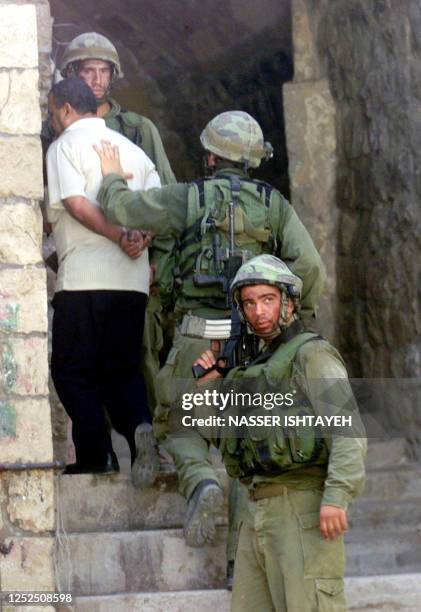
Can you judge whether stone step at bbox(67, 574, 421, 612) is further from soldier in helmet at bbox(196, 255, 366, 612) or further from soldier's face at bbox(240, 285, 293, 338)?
soldier's face at bbox(240, 285, 293, 338)

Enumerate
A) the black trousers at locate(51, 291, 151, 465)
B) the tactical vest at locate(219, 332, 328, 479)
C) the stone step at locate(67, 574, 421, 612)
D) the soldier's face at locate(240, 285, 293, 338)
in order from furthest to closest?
the black trousers at locate(51, 291, 151, 465), the stone step at locate(67, 574, 421, 612), the soldier's face at locate(240, 285, 293, 338), the tactical vest at locate(219, 332, 328, 479)

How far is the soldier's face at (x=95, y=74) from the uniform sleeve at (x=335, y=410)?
2372mm

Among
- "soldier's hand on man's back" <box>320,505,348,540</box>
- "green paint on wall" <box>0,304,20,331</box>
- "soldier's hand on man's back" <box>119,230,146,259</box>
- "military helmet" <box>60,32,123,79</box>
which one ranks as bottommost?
"soldier's hand on man's back" <box>320,505,348,540</box>

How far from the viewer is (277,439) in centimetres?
504

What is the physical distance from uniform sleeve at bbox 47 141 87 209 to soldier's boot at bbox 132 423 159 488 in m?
1.05

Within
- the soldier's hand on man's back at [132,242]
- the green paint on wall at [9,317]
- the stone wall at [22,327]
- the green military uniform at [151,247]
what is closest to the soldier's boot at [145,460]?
the green military uniform at [151,247]

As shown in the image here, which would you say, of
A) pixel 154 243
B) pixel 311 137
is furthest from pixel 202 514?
pixel 311 137

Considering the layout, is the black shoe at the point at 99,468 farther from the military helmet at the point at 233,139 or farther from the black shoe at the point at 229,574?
the military helmet at the point at 233,139

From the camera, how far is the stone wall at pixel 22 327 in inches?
224

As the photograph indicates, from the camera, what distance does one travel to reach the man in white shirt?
6469mm

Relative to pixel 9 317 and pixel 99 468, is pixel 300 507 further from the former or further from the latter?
pixel 99 468

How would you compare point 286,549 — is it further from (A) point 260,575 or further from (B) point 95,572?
(B) point 95,572

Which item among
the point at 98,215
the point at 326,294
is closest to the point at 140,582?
the point at 98,215

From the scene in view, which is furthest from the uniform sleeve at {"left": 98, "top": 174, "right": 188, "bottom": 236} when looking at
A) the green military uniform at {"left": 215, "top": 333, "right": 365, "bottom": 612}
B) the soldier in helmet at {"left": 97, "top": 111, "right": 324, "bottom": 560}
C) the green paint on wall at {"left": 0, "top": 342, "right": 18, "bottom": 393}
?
the green military uniform at {"left": 215, "top": 333, "right": 365, "bottom": 612}
